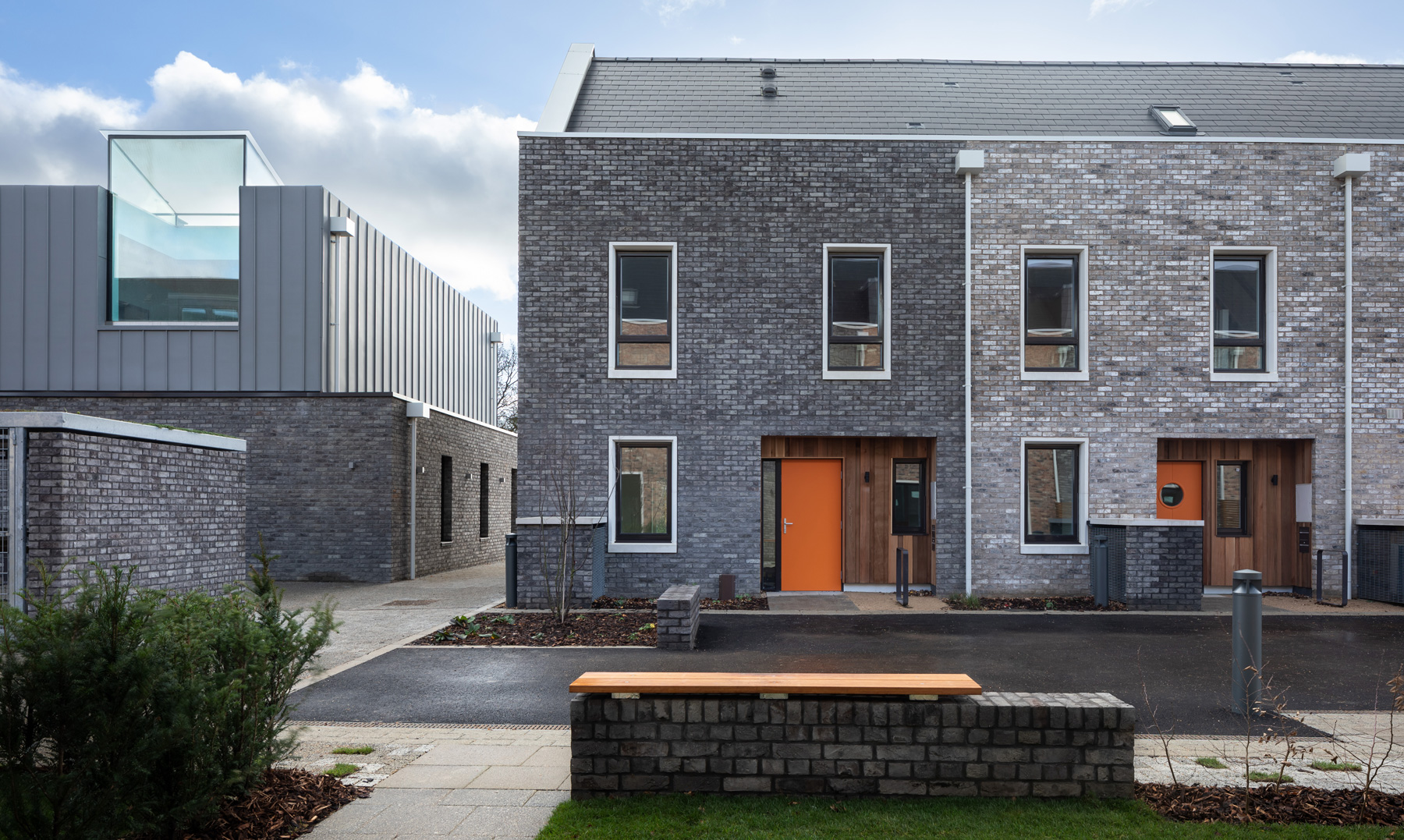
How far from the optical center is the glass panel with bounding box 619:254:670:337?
14.0m

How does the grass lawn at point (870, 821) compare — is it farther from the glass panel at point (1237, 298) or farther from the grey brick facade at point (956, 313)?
the glass panel at point (1237, 298)

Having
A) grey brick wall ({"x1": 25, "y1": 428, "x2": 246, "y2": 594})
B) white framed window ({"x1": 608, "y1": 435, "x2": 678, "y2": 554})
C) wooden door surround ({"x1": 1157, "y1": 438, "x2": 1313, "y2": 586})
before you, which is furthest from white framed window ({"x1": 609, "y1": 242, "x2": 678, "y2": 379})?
wooden door surround ({"x1": 1157, "y1": 438, "x2": 1313, "y2": 586})

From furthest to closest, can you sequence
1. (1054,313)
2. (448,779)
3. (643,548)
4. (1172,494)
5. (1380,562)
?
(1172,494)
(1054,313)
(643,548)
(1380,562)
(448,779)

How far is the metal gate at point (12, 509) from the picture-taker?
768cm

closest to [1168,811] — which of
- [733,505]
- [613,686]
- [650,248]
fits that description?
[613,686]

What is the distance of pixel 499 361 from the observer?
46312mm

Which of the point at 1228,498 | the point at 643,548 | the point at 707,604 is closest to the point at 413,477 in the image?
the point at 643,548

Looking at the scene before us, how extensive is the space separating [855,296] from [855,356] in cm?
102

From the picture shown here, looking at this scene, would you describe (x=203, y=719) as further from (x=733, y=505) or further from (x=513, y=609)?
(x=733, y=505)

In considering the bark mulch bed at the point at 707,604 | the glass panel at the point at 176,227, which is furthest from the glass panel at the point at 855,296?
the glass panel at the point at 176,227

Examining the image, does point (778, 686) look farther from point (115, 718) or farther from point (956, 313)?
point (956, 313)

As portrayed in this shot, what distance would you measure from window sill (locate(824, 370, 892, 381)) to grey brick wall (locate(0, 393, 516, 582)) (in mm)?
9761

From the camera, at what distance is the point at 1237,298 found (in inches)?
561

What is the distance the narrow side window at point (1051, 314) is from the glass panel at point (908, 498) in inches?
101
